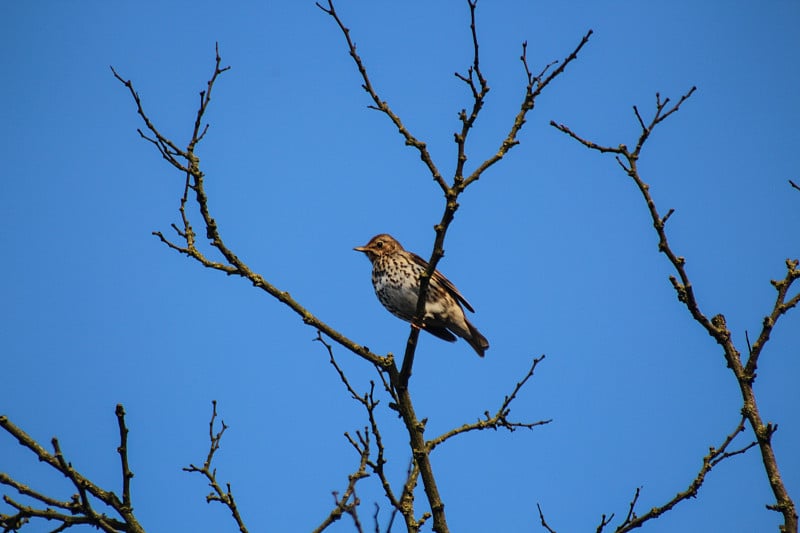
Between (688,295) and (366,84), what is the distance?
2.34 meters

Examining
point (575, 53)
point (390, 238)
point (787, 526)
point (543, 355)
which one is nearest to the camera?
point (787, 526)

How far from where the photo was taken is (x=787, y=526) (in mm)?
4008

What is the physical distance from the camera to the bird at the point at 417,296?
874 centimetres

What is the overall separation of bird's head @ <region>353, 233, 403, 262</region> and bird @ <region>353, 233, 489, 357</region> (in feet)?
0.52

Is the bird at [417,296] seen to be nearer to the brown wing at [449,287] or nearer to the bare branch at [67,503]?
the brown wing at [449,287]

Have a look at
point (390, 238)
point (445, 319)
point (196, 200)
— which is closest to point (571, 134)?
point (196, 200)

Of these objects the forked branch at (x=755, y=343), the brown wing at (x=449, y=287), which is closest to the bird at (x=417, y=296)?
the brown wing at (x=449, y=287)

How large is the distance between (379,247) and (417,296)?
1252 millimetres

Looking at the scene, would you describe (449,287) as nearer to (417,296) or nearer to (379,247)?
(417,296)

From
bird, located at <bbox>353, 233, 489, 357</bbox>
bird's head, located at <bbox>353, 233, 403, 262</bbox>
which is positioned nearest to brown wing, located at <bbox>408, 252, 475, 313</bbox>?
bird, located at <bbox>353, 233, 489, 357</bbox>

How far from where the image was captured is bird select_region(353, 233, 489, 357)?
28.7ft

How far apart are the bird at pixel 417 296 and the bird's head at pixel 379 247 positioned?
0.52 ft

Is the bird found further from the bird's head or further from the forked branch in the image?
the forked branch

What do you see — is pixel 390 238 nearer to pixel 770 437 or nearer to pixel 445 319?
pixel 445 319
